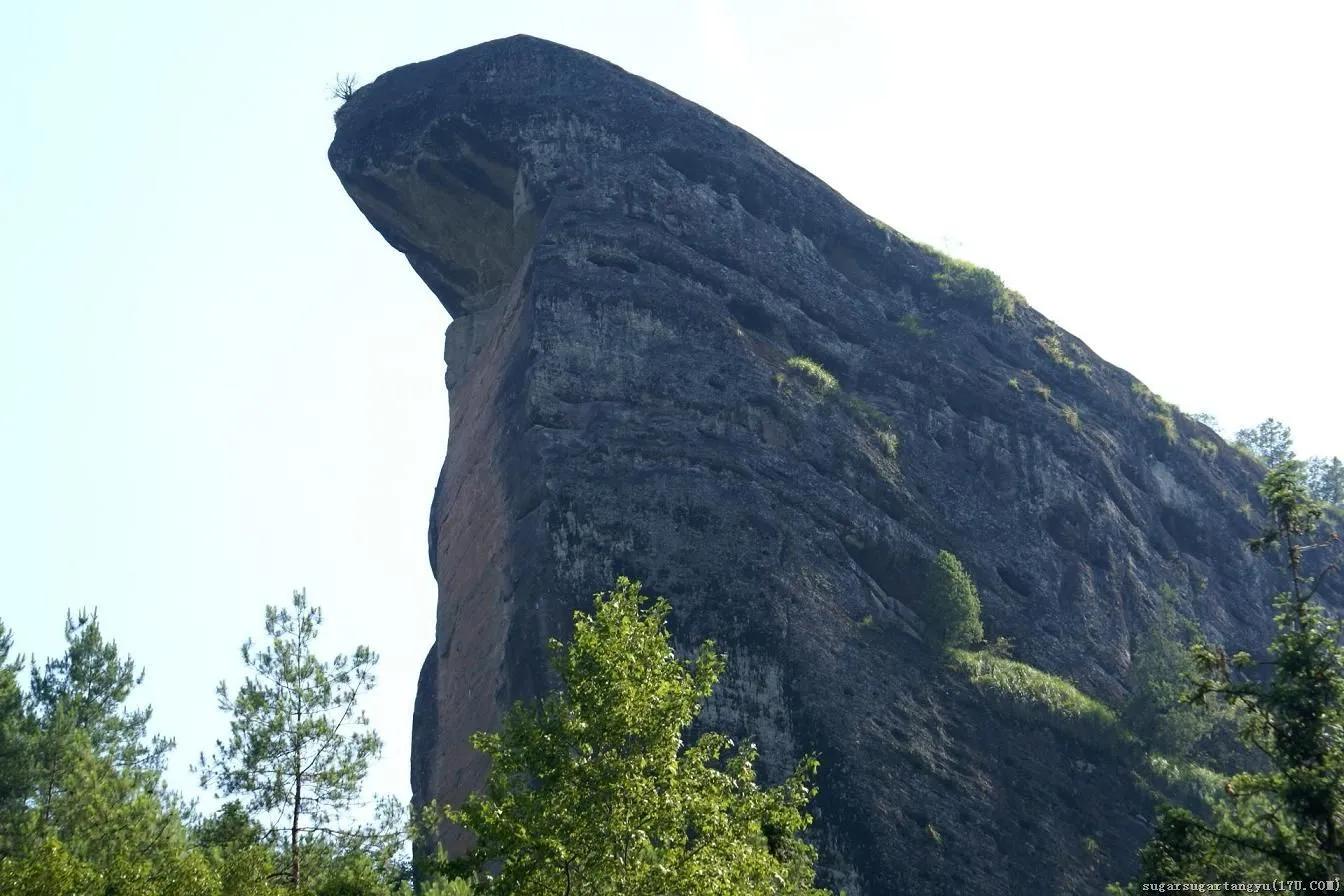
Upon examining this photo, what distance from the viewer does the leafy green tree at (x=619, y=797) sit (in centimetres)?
1808

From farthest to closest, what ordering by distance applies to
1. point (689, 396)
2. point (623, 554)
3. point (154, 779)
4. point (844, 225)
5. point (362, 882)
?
point (844, 225) → point (689, 396) → point (623, 554) → point (154, 779) → point (362, 882)

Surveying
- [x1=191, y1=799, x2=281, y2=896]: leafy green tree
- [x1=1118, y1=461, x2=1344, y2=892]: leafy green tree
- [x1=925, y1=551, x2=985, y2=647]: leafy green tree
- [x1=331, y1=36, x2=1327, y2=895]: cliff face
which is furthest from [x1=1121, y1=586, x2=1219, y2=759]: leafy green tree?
[x1=191, y1=799, x2=281, y2=896]: leafy green tree

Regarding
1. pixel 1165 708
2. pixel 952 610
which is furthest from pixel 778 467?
pixel 1165 708

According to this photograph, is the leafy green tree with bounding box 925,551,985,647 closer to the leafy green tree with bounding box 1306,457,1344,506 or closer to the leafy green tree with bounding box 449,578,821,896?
the leafy green tree with bounding box 449,578,821,896

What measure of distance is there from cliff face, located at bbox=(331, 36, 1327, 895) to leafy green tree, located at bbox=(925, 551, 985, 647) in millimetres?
874

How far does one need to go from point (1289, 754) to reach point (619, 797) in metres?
8.23

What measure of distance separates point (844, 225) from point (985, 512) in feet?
40.7

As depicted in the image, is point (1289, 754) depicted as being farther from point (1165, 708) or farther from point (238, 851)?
point (1165, 708)

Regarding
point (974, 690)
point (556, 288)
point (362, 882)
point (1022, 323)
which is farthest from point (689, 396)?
point (362, 882)

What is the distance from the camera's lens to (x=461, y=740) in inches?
1513

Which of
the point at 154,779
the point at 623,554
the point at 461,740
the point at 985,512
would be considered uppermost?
the point at 985,512

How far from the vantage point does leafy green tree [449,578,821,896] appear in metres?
18.1

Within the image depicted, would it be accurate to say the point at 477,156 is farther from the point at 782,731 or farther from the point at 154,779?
the point at 154,779

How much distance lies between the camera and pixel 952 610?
40.6 meters
